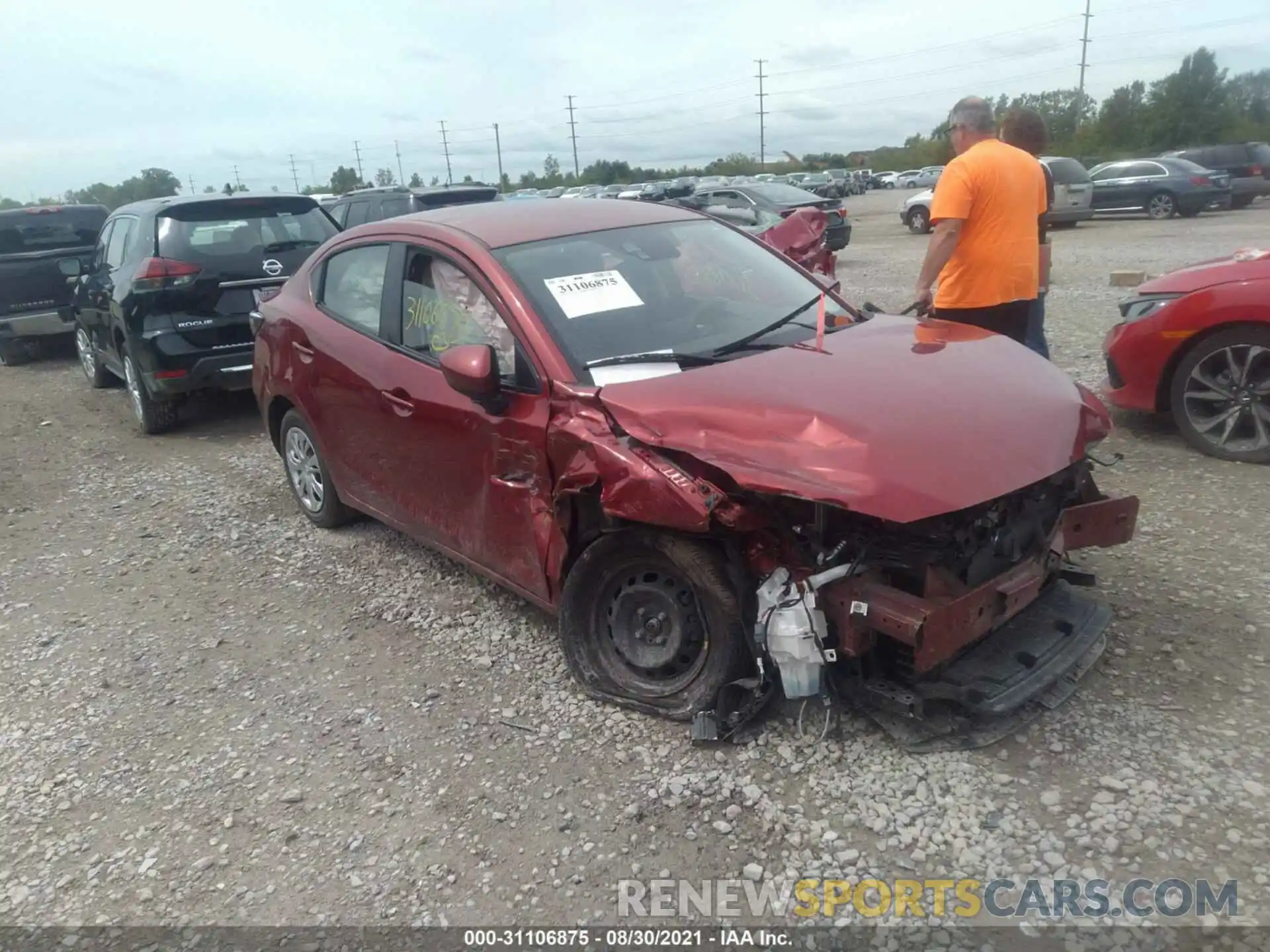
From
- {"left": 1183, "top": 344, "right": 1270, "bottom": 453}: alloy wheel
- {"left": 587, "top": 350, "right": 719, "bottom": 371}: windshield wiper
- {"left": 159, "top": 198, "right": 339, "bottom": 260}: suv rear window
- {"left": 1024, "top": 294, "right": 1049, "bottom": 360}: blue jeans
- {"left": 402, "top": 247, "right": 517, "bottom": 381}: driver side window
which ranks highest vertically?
{"left": 159, "top": 198, "right": 339, "bottom": 260}: suv rear window

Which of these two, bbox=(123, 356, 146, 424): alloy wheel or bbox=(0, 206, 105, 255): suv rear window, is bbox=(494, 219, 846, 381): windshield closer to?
bbox=(123, 356, 146, 424): alloy wheel

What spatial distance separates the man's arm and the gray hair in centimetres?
52

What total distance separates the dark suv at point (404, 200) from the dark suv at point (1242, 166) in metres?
17.7

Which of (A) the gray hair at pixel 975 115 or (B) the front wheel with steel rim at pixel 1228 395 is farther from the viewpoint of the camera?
(B) the front wheel with steel rim at pixel 1228 395

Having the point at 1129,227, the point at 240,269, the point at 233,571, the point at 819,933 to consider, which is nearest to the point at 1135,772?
the point at 819,933

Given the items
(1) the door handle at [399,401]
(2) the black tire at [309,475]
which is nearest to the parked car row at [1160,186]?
(2) the black tire at [309,475]

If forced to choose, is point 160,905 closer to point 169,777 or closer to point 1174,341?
point 169,777

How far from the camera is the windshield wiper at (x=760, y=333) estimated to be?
346 centimetres

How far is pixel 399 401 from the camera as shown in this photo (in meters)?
3.96

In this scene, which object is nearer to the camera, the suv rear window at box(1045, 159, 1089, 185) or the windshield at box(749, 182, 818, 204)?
the windshield at box(749, 182, 818, 204)

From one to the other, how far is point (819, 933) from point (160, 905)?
6.09ft

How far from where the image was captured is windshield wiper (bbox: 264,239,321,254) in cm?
748

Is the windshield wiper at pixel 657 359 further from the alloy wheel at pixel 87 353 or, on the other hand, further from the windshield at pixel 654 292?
the alloy wheel at pixel 87 353

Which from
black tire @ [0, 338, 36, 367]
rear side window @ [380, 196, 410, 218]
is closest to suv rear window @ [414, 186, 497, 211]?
rear side window @ [380, 196, 410, 218]
